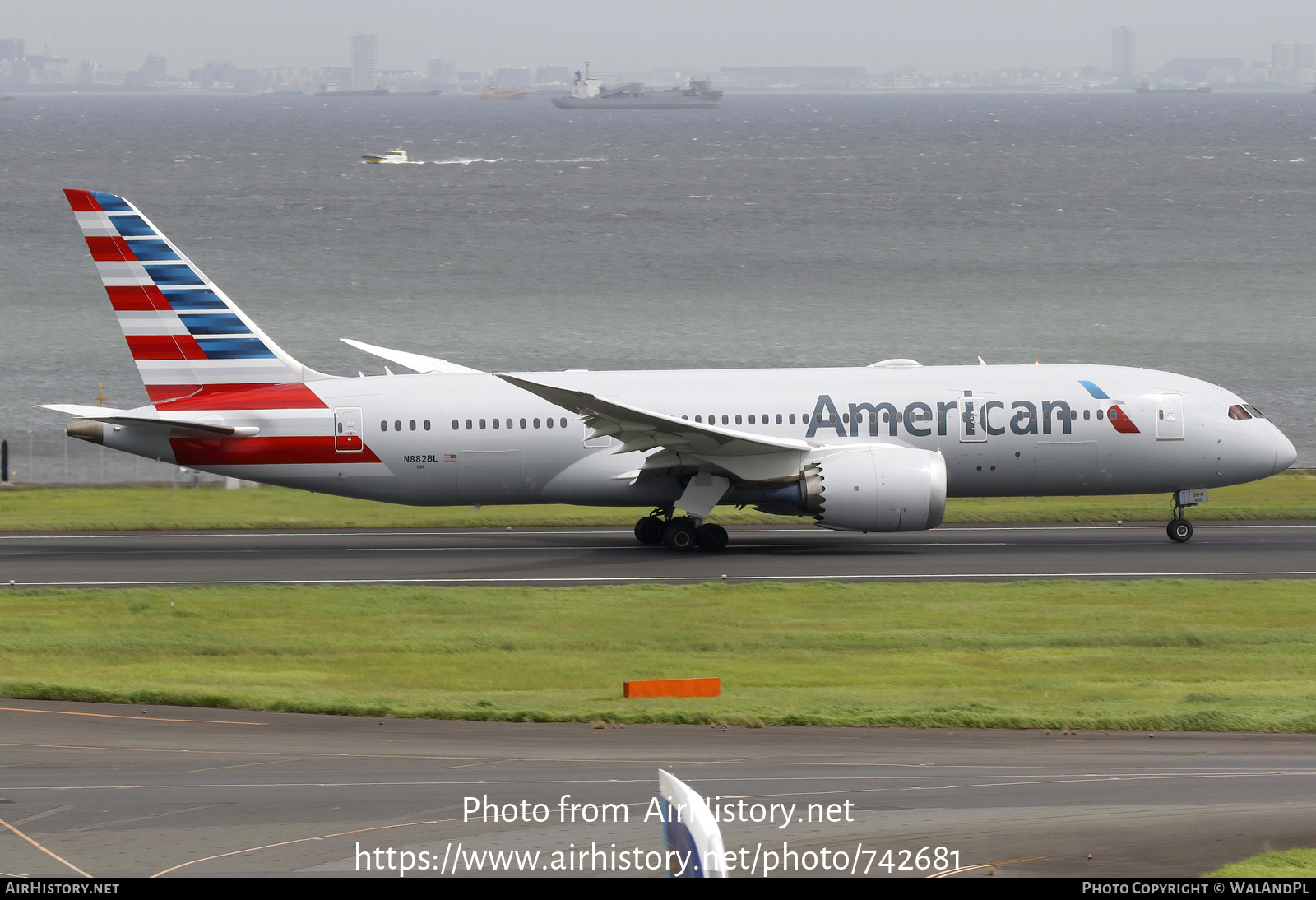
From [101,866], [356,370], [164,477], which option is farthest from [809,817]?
[356,370]

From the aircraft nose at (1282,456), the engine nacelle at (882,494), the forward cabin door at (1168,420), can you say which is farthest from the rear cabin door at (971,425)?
→ the aircraft nose at (1282,456)

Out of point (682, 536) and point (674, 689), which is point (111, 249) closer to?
point (682, 536)

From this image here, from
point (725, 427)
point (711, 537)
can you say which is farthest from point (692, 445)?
point (711, 537)

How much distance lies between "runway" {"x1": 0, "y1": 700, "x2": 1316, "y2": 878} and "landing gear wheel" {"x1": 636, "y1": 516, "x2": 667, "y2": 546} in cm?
1630

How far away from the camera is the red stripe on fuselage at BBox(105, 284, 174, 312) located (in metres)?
35.9

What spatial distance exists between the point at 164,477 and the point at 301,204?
131240mm

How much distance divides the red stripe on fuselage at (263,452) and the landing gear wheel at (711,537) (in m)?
7.56

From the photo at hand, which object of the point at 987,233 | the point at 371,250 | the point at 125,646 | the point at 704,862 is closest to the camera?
the point at 704,862

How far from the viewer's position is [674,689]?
22.5 metres

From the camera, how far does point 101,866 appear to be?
565 inches
